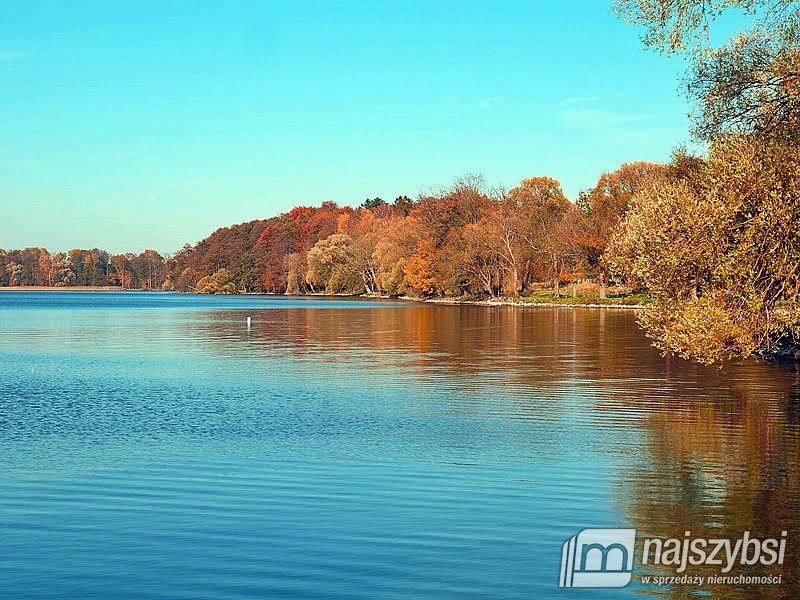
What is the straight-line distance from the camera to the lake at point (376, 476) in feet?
32.6

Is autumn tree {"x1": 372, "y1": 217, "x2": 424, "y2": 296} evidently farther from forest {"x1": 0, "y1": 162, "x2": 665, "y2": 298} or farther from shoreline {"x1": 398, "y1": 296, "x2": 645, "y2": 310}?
shoreline {"x1": 398, "y1": 296, "x2": 645, "y2": 310}

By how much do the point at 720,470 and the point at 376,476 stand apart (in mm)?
5989

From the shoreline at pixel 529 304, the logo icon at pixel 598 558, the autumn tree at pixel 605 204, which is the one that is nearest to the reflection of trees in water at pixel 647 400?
the logo icon at pixel 598 558

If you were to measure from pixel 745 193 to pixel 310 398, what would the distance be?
12.8 m

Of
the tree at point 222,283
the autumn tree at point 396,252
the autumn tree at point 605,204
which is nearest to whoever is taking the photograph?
the autumn tree at point 605,204

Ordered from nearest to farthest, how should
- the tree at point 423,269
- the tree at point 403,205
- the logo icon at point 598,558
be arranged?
the logo icon at point 598,558
the tree at point 423,269
the tree at point 403,205

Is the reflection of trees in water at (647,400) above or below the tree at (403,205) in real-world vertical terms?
below

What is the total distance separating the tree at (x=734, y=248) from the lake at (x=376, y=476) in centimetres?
215

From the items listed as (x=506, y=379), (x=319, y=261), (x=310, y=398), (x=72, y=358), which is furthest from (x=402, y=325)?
(x=319, y=261)

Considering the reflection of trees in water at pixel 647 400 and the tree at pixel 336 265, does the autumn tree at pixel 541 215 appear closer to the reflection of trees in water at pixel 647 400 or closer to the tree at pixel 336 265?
the tree at pixel 336 265

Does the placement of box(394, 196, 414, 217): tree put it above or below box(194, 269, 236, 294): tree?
above

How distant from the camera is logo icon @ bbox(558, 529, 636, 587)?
967cm

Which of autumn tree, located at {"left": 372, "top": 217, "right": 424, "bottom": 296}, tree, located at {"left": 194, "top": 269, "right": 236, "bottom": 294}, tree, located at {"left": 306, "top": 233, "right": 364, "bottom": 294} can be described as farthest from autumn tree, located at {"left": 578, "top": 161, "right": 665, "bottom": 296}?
tree, located at {"left": 194, "top": 269, "right": 236, "bottom": 294}

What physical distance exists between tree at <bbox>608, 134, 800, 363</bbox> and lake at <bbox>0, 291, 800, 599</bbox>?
2.15 meters
